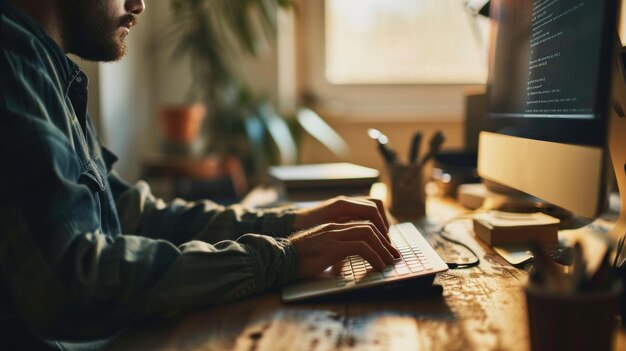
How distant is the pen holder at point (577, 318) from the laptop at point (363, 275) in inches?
8.8

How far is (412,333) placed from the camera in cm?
57

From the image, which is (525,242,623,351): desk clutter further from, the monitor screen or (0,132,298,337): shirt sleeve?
(0,132,298,337): shirt sleeve

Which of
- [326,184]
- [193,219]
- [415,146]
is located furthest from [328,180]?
[193,219]

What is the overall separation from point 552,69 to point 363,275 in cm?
39

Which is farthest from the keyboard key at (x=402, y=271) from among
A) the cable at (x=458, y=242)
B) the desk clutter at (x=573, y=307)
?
the desk clutter at (x=573, y=307)

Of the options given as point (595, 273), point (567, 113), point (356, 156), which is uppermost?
point (567, 113)

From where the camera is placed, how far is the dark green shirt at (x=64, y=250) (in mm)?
588

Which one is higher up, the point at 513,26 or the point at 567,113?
the point at 513,26

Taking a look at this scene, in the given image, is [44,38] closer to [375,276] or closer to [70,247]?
[70,247]

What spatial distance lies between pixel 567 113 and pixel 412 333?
347 mm

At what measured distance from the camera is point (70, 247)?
604 mm

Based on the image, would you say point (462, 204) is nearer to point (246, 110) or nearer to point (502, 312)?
point (502, 312)

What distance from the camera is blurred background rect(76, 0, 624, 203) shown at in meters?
2.45

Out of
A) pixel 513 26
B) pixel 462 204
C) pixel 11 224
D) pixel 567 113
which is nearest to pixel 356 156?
pixel 462 204
